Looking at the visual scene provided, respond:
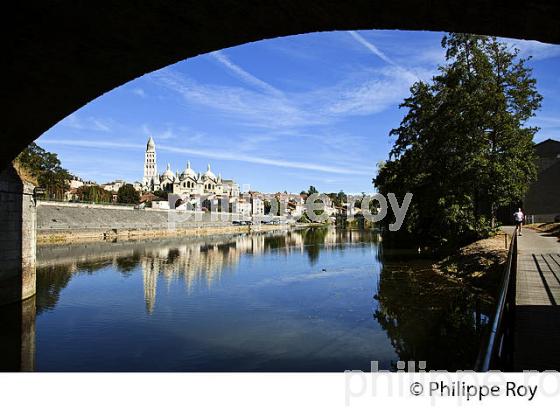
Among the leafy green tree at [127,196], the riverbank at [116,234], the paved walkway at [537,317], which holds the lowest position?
the riverbank at [116,234]

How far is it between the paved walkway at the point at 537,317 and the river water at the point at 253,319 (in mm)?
790

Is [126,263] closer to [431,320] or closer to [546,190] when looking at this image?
[431,320]

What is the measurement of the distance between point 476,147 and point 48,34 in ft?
82.4

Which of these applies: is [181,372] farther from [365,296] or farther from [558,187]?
[558,187]

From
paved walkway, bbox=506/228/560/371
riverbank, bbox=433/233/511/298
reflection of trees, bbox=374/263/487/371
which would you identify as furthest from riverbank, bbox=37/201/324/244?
paved walkway, bbox=506/228/560/371

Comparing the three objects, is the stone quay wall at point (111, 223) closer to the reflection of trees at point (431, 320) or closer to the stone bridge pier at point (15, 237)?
the stone bridge pier at point (15, 237)

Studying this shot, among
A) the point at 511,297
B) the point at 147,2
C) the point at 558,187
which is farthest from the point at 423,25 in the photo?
the point at 558,187

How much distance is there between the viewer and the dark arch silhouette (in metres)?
4.51

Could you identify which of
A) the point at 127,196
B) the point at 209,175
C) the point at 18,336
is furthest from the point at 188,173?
the point at 18,336

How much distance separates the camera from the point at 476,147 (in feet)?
84.0

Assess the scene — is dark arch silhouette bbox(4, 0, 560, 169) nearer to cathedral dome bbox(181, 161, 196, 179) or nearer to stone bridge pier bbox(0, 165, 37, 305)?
stone bridge pier bbox(0, 165, 37, 305)

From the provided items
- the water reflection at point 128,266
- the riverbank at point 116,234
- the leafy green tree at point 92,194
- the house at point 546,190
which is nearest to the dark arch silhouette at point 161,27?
the water reflection at point 128,266

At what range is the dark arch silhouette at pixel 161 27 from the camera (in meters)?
4.51

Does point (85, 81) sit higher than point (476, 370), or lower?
higher
